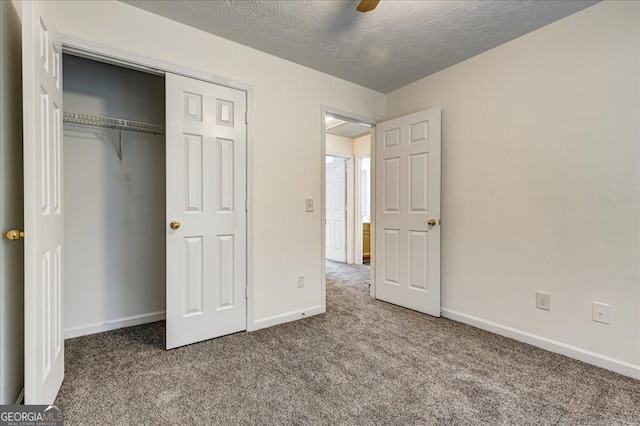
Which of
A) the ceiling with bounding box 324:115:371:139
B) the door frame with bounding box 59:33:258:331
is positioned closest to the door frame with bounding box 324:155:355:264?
the ceiling with bounding box 324:115:371:139

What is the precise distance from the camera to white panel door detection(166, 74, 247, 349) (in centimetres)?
218

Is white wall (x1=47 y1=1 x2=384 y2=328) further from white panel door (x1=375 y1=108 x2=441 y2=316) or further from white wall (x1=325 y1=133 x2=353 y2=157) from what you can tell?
white wall (x1=325 y1=133 x2=353 y2=157)

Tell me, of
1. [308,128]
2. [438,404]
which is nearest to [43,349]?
[438,404]

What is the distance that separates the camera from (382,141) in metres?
3.34

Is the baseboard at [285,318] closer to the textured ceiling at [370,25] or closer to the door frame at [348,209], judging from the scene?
the textured ceiling at [370,25]

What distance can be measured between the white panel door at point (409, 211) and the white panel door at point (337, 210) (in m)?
2.43

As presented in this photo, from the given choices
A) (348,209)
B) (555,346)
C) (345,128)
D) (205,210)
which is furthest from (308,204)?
(348,209)

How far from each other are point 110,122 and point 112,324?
1654 millimetres

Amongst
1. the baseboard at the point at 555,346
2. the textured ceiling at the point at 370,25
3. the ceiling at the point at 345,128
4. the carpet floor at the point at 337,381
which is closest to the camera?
the carpet floor at the point at 337,381

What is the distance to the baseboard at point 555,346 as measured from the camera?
186 cm

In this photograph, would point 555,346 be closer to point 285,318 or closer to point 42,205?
point 285,318

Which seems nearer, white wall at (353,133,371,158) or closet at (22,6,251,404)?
closet at (22,6,251,404)

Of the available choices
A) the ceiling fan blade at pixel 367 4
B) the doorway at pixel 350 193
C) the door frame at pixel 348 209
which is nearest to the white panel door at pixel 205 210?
the ceiling fan blade at pixel 367 4

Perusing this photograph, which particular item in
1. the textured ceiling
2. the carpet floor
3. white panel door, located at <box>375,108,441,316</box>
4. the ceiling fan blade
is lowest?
the carpet floor
